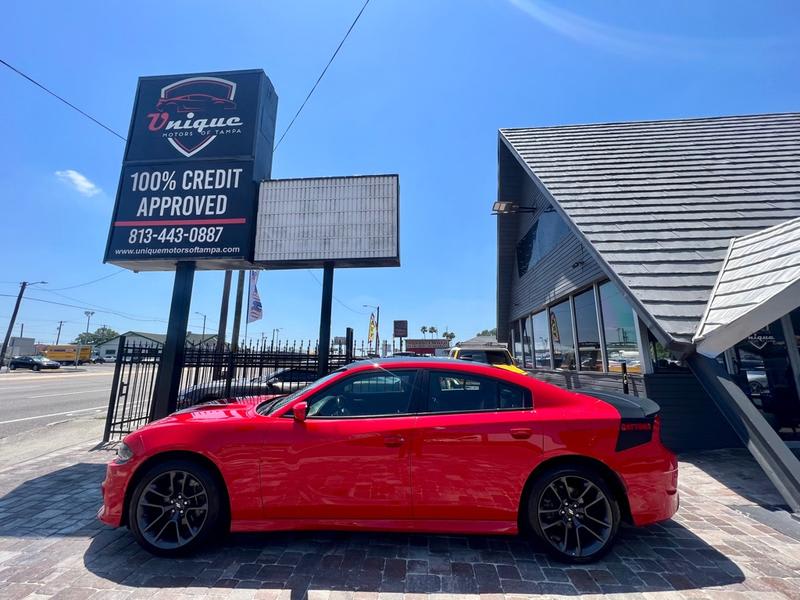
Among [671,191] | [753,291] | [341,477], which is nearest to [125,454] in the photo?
[341,477]

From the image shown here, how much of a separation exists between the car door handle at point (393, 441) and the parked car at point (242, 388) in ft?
13.7

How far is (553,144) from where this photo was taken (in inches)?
383

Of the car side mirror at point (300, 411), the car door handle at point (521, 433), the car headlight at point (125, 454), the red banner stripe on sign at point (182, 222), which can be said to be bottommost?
the car headlight at point (125, 454)

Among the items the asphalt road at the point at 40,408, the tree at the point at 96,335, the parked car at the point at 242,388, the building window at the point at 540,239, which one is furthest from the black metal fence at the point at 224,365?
the tree at the point at 96,335

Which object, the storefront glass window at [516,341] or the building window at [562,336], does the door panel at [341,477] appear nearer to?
the building window at [562,336]

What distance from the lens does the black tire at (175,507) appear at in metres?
2.80

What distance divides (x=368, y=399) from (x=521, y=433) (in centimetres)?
137

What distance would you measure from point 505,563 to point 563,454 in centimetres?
93

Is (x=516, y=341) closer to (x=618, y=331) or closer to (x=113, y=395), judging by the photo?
(x=618, y=331)

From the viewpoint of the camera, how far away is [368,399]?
132 inches

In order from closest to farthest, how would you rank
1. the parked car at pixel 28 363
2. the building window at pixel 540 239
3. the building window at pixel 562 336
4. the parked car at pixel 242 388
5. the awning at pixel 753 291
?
the awning at pixel 753 291 < the parked car at pixel 242 388 < the building window at pixel 562 336 < the building window at pixel 540 239 < the parked car at pixel 28 363

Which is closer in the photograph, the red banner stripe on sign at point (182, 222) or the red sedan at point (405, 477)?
the red sedan at point (405, 477)

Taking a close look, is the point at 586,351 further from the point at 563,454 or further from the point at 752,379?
the point at 563,454

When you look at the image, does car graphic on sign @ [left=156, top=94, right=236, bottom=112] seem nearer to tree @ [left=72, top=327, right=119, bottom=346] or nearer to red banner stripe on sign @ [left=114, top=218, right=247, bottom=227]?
red banner stripe on sign @ [left=114, top=218, right=247, bottom=227]
